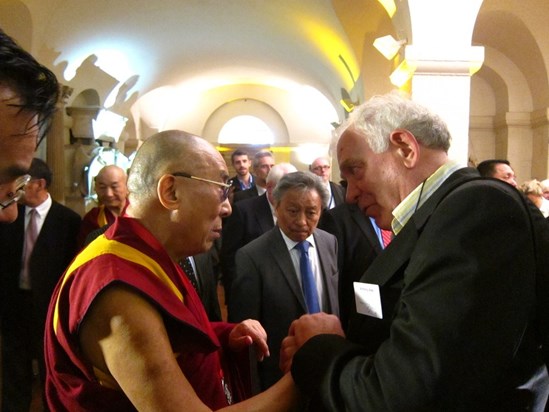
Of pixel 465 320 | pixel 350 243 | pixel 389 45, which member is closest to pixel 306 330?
pixel 465 320

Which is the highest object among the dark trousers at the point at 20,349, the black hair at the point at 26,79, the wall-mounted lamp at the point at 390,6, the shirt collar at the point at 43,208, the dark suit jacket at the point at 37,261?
the wall-mounted lamp at the point at 390,6

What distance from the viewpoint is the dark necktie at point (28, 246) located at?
361 cm

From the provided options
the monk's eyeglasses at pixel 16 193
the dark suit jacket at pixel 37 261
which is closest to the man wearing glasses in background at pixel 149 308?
the monk's eyeglasses at pixel 16 193

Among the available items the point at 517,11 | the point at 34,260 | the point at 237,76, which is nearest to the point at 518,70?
the point at 517,11

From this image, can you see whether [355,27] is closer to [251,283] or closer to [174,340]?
[251,283]

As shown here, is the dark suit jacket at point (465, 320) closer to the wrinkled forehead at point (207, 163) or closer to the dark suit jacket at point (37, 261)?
the wrinkled forehead at point (207, 163)

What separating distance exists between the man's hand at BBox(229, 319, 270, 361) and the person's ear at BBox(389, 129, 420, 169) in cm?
75

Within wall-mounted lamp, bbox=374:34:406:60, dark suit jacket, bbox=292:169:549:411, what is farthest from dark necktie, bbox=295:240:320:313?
wall-mounted lamp, bbox=374:34:406:60

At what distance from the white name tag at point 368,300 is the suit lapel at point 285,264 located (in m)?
1.22

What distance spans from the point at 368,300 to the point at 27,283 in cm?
298

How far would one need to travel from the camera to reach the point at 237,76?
16406mm

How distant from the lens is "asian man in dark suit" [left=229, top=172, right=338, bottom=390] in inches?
99.5

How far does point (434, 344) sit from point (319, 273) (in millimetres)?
1777

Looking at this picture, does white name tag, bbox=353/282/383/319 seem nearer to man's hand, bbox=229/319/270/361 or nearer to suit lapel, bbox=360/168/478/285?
suit lapel, bbox=360/168/478/285
